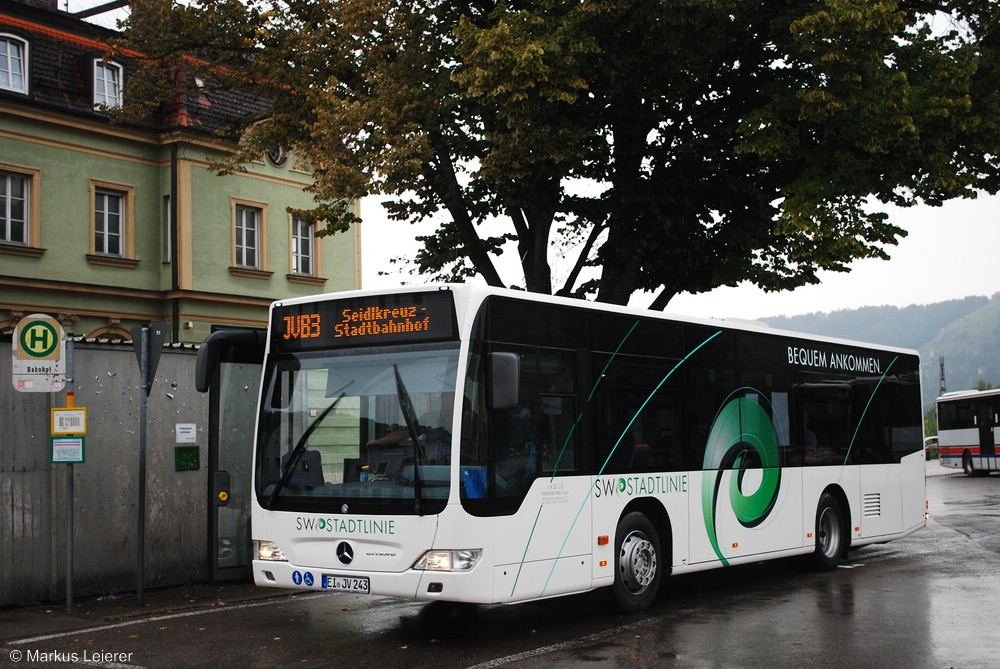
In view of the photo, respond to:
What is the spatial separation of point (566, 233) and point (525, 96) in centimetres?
681

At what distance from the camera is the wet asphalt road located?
356 inches

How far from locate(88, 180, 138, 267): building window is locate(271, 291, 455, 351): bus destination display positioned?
21775 millimetres

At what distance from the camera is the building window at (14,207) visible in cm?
2897

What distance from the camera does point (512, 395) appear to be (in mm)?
9375

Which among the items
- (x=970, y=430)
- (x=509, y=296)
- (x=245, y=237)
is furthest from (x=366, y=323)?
(x=970, y=430)

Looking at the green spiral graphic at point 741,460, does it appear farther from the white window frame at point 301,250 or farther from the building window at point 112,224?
the white window frame at point 301,250

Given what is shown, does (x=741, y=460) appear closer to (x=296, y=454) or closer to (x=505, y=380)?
(x=505, y=380)

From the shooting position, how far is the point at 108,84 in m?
31.4

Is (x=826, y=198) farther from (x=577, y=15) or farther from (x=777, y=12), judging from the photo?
(x=577, y=15)

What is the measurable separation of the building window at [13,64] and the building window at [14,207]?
215cm

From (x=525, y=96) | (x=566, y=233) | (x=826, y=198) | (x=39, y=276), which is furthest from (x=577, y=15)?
(x=39, y=276)

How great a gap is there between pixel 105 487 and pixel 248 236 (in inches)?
852

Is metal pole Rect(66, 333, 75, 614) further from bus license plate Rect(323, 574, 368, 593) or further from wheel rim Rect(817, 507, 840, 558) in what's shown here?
wheel rim Rect(817, 507, 840, 558)

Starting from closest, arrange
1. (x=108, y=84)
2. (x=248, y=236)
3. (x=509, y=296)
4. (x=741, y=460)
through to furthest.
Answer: (x=509, y=296) → (x=741, y=460) → (x=108, y=84) → (x=248, y=236)
